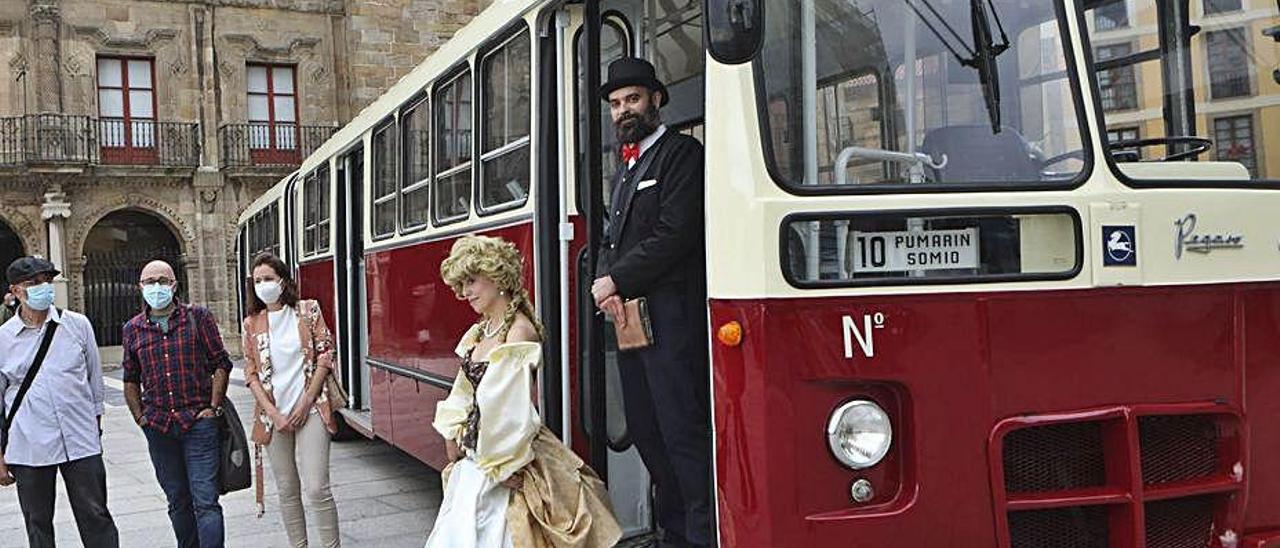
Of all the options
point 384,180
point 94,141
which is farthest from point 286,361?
point 94,141

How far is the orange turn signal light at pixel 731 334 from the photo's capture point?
342 centimetres

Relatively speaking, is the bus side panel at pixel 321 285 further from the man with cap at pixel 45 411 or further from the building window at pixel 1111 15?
the building window at pixel 1111 15

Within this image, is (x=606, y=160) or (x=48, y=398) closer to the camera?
(x=606, y=160)

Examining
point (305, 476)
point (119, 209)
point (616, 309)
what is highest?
point (119, 209)

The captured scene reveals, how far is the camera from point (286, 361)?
5.66 metres

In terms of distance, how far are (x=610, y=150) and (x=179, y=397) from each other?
7.84ft

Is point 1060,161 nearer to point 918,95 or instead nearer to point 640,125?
point 918,95

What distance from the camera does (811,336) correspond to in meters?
3.35

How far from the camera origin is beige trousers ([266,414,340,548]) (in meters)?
5.60

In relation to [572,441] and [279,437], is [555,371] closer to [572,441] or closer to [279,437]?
[572,441]

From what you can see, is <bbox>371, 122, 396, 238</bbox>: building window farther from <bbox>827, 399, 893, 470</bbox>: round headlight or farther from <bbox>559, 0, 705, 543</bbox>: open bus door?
<bbox>827, 399, 893, 470</bbox>: round headlight

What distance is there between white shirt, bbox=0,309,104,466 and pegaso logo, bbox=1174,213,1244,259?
4.81m

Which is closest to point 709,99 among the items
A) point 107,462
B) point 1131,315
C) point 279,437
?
point 1131,315

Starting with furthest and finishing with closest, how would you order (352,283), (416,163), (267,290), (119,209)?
(119,209)
(352,283)
(416,163)
(267,290)
